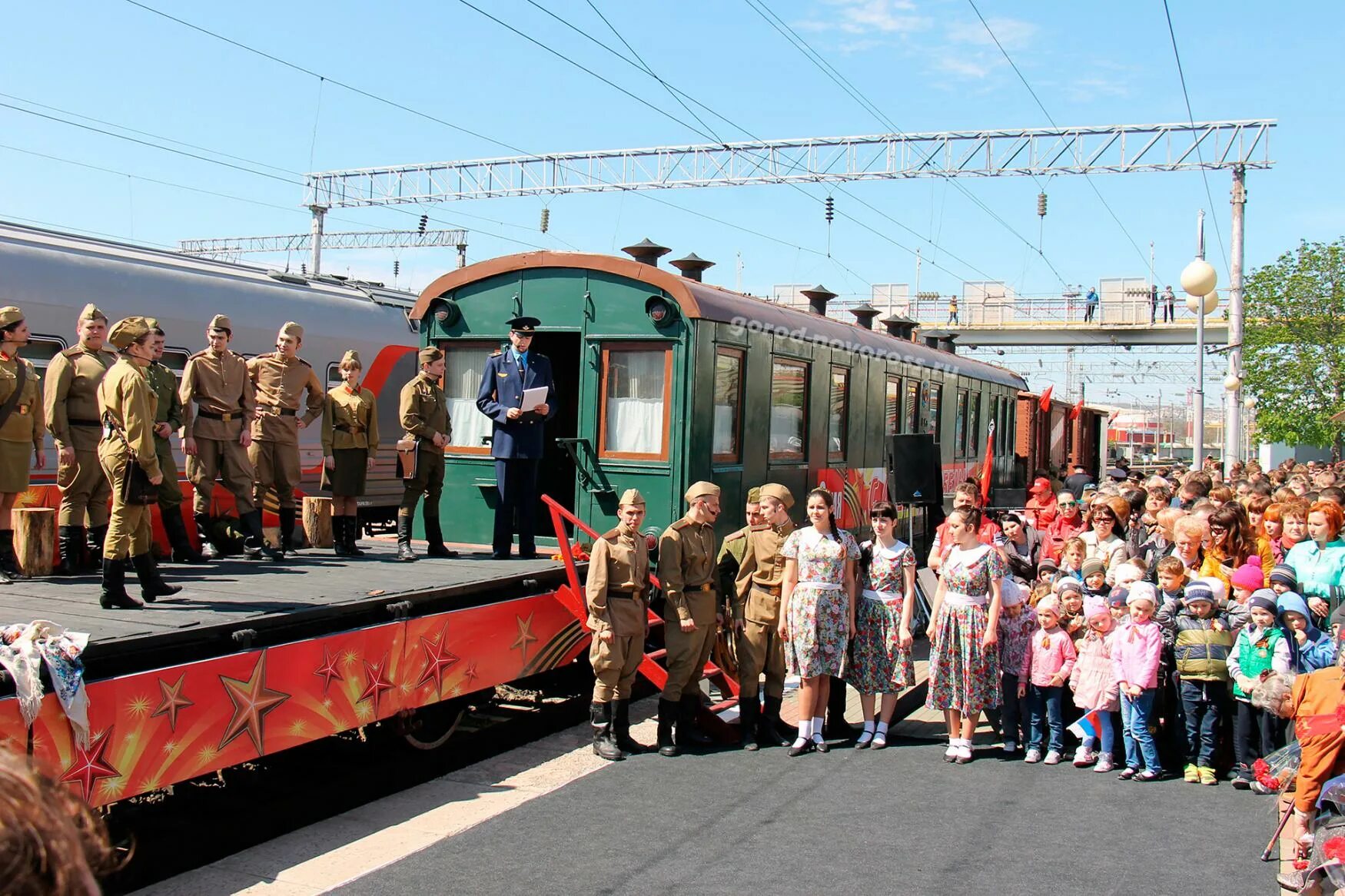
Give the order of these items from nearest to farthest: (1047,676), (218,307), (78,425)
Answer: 1. (78,425)
2. (1047,676)
3. (218,307)

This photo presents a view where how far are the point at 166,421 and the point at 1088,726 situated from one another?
20.2 feet

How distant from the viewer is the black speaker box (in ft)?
Result: 37.9

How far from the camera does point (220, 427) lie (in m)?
8.05

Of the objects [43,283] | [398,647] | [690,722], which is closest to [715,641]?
[690,722]

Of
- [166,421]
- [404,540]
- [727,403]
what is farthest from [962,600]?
[166,421]

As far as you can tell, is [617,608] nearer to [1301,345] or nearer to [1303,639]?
[1303,639]

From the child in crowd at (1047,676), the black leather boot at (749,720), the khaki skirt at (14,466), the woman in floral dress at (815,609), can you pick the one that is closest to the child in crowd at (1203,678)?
the child in crowd at (1047,676)

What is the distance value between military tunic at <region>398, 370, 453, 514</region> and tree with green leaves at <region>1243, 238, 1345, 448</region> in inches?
885

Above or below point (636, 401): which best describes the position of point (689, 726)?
below

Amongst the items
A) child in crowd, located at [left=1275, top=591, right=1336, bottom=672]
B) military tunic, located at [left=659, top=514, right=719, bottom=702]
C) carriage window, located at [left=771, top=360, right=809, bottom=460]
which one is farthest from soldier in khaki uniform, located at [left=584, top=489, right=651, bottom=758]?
child in crowd, located at [left=1275, top=591, right=1336, bottom=672]

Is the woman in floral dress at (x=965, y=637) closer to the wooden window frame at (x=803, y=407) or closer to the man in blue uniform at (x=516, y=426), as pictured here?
the man in blue uniform at (x=516, y=426)

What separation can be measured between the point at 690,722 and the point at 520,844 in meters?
2.42

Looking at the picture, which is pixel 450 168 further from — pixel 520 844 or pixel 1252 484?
pixel 520 844

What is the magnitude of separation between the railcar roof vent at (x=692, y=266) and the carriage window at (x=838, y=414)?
1.77 m
